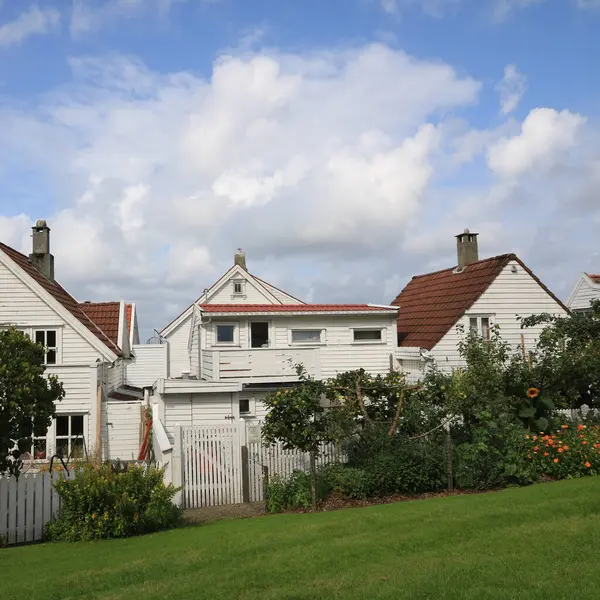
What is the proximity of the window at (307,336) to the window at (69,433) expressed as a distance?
10337 millimetres

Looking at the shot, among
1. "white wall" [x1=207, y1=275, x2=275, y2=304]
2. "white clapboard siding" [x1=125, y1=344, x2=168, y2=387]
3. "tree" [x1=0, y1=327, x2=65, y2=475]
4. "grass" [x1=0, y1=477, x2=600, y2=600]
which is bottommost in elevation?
"grass" [x1=0, y1=477, x2=600, y2=600]

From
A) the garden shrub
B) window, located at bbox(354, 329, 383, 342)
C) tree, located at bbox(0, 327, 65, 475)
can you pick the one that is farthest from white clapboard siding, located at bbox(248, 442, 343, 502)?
window, located at bbox(354, 329, 383, 342)

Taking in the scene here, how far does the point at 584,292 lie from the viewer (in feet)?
120

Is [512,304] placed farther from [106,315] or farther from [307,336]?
[106,315]

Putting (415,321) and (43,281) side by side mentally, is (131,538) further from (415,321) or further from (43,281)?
(415,321)

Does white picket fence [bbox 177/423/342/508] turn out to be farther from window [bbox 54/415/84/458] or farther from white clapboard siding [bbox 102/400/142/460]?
window [bbox 54/415/84/458]

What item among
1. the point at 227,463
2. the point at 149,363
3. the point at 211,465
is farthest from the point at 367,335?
the point at 211,465

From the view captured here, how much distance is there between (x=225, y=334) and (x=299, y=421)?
55.7 feet

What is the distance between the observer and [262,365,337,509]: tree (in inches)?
558

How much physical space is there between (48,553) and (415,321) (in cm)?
2446

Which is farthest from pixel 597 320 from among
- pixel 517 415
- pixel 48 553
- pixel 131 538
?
pixel 48 553

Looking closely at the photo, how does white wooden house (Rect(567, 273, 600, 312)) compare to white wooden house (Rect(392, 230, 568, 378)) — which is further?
white wooden house (Rect(567, 273, 600, 312))

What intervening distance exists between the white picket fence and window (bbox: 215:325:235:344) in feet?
49.1

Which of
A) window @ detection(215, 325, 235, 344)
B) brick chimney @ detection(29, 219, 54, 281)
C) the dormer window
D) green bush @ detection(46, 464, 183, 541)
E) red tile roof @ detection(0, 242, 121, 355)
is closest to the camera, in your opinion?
green bush @ detection(46, 464, 183, 541)
